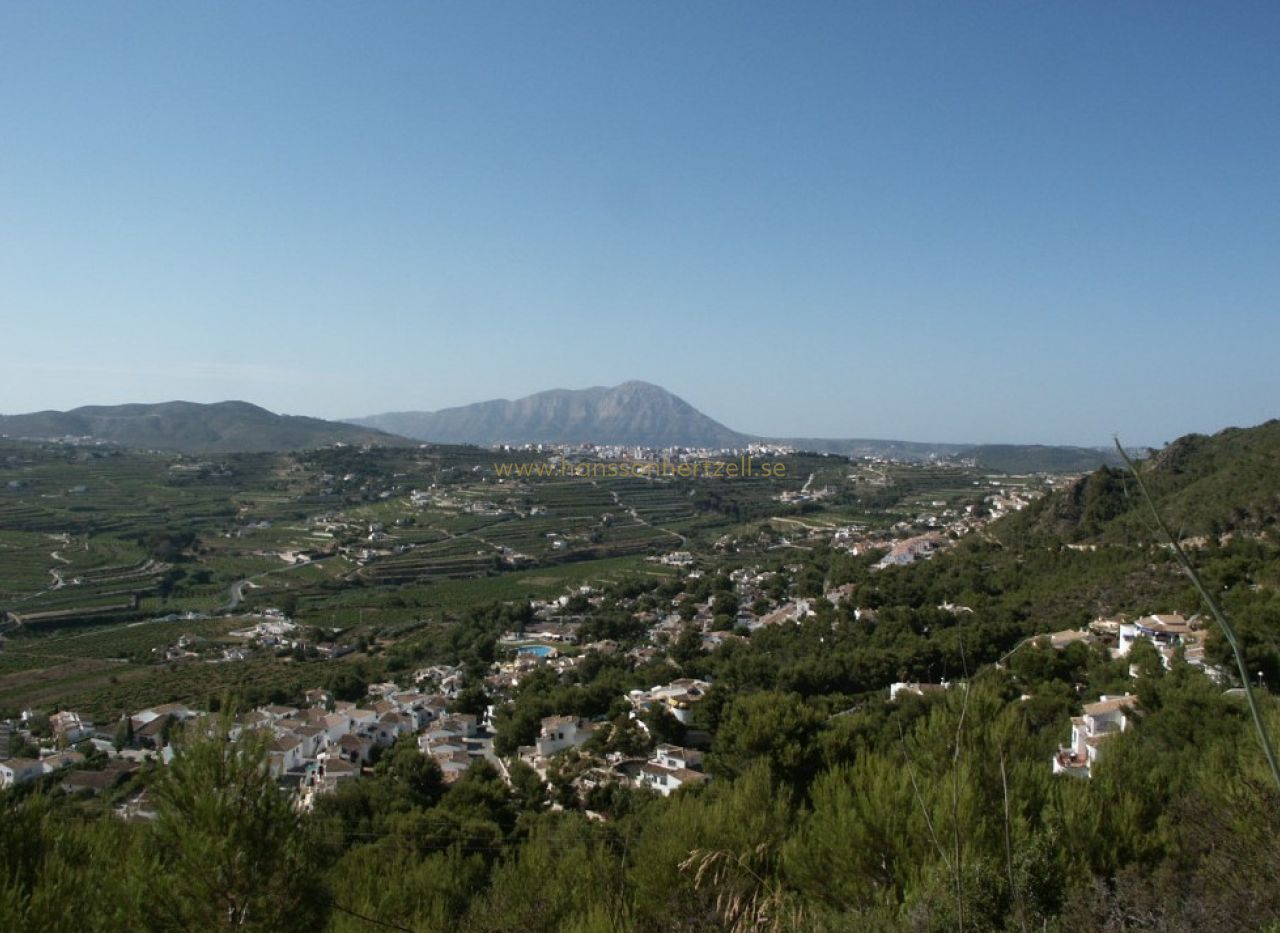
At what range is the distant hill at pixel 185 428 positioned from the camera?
345 ft

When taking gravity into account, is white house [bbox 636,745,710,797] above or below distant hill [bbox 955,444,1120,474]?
below

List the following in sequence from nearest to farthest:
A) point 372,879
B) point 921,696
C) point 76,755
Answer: point 372,879 → point 921,696 → point 76,755

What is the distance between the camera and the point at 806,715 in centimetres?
945

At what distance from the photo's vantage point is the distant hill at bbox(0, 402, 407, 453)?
10512cm

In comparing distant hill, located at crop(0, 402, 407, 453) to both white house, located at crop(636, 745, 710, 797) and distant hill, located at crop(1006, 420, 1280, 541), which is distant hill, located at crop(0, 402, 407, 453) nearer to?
distant hill, located at crop(1006, 420, 1280, 541)

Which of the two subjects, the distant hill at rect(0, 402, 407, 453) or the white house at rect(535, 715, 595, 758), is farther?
the distant hill at rect(0, 402, 407, 453)

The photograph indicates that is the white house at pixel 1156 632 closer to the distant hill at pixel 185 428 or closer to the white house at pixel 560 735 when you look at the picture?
the white house at pixel 560 735

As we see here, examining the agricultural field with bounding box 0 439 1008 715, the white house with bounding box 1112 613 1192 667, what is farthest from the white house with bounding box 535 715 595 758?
the agricultural field with bounding box 0 439 1008 715

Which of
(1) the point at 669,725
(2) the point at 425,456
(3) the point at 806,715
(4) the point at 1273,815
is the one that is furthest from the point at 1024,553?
(2) the point at 425,456

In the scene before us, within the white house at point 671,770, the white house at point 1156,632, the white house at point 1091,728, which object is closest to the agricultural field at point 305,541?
the white house at point 671,770

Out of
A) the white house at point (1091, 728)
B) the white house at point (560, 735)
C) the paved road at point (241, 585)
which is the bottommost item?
the paved road at point (241, 585)

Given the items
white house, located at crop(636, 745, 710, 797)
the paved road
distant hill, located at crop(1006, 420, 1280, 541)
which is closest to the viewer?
white house, located at crop(636, 745, 710, 797)

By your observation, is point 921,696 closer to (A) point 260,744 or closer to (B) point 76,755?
(A) point 260,744

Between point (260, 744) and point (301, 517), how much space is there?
51.6m
